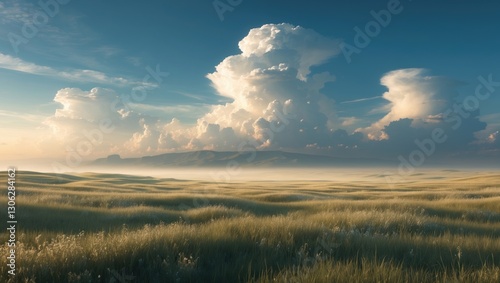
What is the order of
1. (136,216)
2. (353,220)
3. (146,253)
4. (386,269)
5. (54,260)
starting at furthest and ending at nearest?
(136,216), (353,220), (146,253), (54,260), (386,269)

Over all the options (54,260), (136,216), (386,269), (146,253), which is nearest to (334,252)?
(386,269)

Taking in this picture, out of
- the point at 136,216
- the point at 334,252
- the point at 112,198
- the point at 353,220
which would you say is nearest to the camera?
the point at 334,252

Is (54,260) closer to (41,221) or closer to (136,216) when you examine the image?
(41,221)

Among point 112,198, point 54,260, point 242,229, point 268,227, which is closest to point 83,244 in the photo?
point 54,260

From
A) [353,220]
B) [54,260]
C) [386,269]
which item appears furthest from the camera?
[353,220]

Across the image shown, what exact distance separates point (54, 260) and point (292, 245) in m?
3.76

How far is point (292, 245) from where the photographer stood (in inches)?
234

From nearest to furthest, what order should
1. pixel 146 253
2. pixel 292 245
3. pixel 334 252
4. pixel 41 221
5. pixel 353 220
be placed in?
pixel 146 253, pixel 334 252, pixel 292 245, pixel 353 220, pixel 41 221

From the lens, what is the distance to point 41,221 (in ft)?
35.8

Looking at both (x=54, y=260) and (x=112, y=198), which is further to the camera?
(x=112, y=198)

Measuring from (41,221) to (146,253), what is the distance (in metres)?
7.99

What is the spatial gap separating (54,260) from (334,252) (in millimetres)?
4267

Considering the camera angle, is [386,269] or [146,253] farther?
[146,253]

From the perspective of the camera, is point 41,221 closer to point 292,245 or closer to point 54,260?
point 54,260
